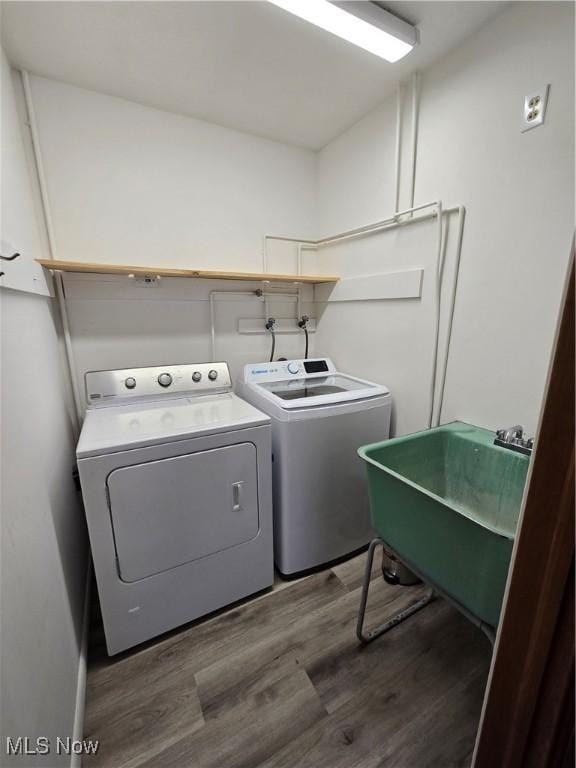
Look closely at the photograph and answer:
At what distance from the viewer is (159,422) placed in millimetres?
1408

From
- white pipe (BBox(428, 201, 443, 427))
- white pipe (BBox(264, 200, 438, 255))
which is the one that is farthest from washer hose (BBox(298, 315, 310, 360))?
white pipe (BBox(428, 201, 443, 427))

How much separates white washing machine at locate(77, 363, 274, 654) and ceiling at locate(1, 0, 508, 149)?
1446 millimetres

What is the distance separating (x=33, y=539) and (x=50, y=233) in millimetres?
1562

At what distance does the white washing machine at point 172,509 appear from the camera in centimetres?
119

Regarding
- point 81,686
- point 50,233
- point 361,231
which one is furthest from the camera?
point 361,231

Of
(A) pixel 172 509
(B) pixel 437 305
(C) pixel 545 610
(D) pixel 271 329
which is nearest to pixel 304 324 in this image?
(D) pixel 271 329

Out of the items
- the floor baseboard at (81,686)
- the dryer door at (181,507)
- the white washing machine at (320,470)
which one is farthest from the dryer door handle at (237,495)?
the floor baseboard at (81,686)

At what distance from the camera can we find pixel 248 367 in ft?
6.69

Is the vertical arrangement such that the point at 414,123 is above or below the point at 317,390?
above

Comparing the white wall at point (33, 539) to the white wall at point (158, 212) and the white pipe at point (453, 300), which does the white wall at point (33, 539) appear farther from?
the white pipe at point (453, 300)

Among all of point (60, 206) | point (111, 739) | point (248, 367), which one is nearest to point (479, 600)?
point (111, 739)

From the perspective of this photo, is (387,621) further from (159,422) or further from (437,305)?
(437,305)

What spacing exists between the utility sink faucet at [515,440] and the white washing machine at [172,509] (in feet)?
3.17

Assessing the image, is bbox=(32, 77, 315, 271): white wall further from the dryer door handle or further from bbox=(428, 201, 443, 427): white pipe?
the dryer door handle
